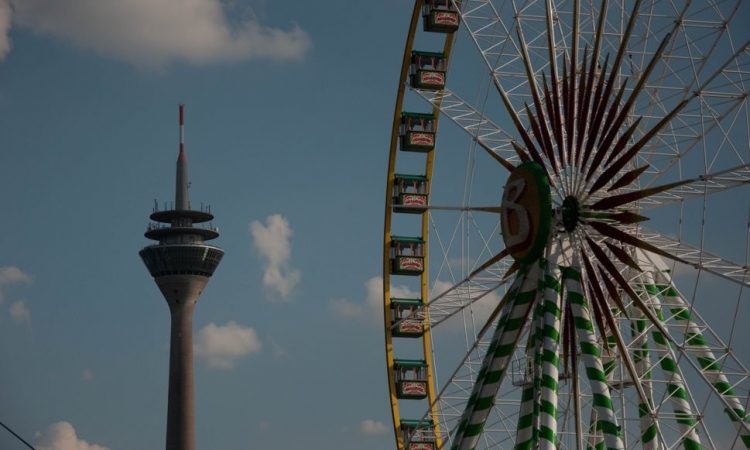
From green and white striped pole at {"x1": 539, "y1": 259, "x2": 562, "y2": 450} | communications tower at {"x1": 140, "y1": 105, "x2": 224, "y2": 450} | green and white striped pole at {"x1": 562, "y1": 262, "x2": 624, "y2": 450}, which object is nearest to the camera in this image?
green and white striped pole at {"x1": 562, "y1": 262, "x2": 624, "y2": 450}

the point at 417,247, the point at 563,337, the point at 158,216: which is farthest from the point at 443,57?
the point at 158,216

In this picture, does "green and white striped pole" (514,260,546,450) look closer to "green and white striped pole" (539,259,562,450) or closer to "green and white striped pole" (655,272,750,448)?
"green and white striped pole" (539,259,562,450)

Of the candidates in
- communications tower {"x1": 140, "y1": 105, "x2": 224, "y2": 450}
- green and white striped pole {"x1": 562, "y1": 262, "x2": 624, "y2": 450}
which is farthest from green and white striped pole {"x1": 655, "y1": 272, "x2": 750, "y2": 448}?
communications tower {"x1": 140, "y1": 105, "x2": 224, "y2": 450}

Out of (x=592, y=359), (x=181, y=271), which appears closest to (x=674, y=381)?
(x=592, y=359)

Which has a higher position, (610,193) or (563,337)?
(610,193)

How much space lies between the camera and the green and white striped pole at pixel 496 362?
39.1 meters

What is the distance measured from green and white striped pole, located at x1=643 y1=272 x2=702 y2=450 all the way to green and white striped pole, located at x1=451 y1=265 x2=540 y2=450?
3726 mm

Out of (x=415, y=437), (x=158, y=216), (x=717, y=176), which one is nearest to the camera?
(x=717, y=176)

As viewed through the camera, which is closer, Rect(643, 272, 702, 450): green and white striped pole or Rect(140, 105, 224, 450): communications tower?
Rect(643, 272, 702, 450): green and white striped pole

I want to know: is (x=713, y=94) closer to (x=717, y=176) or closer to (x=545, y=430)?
(x=717, y=176)

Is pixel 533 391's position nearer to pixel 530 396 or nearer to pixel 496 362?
pixel 530 396

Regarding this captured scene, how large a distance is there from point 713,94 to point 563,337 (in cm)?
774

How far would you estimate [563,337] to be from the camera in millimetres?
39812

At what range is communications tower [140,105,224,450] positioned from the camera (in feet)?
571
